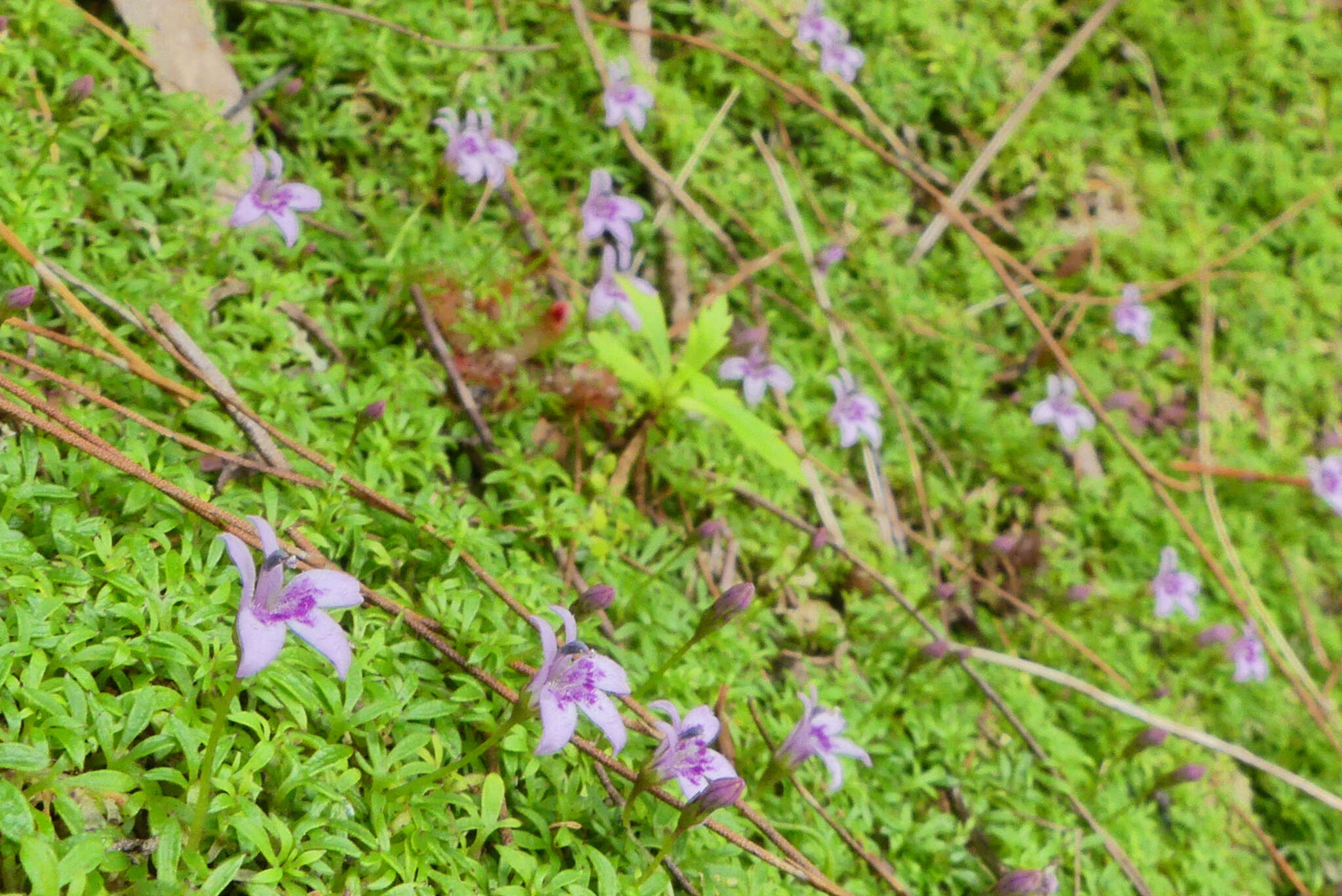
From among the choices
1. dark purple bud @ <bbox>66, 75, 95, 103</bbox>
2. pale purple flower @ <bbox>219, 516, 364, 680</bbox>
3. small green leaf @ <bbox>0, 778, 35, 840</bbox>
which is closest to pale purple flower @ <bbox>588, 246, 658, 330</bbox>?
dark purple bud @ <bbox>66, 75, 95, 103</bbox>

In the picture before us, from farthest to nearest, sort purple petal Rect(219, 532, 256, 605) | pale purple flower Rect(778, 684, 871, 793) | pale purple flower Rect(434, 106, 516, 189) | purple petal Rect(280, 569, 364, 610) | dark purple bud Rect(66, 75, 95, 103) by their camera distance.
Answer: pale purple flower Rect(434, 106, 516, 189) → dark purple bud Rect(66, 75, 95, 103) → pale purple flower Rect(778, 684, 871, 793) → purple petal Rect(280, 569, 364, 610) → purple petal Rect(219, 532, 256, 605)

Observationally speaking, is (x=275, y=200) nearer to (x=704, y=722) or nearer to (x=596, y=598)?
(x=596, y=598)

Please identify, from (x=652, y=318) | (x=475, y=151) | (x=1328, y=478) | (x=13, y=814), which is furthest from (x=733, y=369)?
(x=1328, y=478)

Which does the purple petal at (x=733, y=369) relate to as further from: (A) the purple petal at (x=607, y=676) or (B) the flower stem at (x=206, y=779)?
(B) the flower stem at (x=206, y=779)

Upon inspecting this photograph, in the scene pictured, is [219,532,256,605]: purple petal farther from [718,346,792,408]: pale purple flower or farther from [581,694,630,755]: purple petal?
[718,346,792,408]: pale purple flower

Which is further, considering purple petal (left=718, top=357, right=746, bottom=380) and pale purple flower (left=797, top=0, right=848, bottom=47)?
pale purple flower (left=797, top=0, right=848, bottom=47)

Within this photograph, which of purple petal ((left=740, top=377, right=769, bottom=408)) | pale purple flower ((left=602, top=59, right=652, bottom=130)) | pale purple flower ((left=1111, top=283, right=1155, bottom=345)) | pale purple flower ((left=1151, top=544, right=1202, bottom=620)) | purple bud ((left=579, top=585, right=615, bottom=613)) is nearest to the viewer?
purple bud ((left=579, top=585, right=615, bottom=613))
